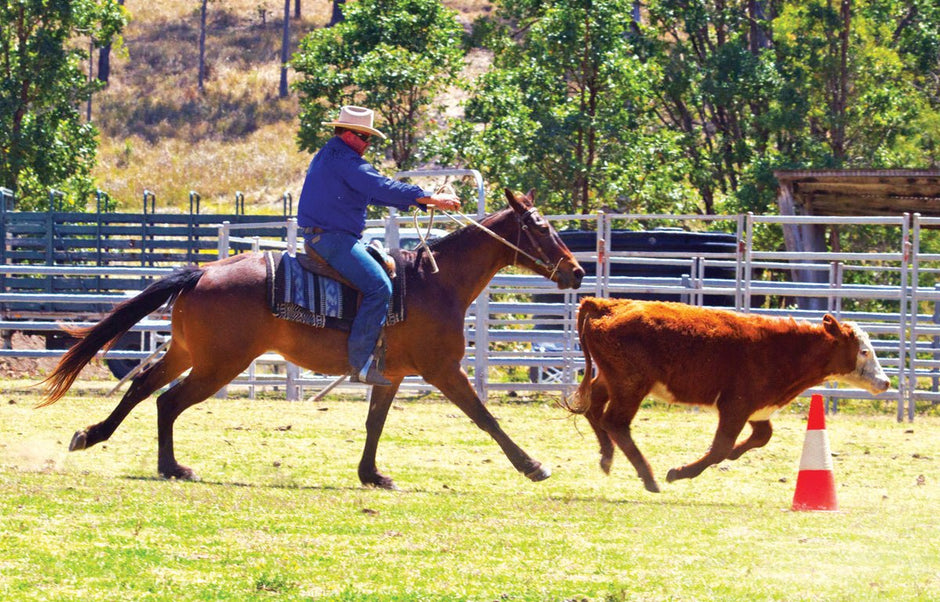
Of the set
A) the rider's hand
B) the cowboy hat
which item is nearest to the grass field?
the rider's hand

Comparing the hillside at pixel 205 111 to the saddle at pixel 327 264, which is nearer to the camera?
the saddle at pixel 327 264

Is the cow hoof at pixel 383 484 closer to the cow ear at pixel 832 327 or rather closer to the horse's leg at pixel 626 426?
the horse's leg at pixel 626 426

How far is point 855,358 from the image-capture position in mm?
9398

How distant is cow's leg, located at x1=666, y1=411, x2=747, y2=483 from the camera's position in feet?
28.9

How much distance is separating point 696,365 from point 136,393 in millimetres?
3736

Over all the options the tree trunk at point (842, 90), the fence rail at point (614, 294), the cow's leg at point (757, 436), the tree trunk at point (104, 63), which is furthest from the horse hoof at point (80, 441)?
the tree trunk at point (104, 63)

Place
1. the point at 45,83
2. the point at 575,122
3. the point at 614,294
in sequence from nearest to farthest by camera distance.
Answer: the point at 614,294, the point at 575,122, the point at 45,83

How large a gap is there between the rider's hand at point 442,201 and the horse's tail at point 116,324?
1.60m

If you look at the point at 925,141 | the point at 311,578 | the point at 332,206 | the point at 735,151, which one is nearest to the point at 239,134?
the point at 735,151

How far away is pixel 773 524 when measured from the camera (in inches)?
300

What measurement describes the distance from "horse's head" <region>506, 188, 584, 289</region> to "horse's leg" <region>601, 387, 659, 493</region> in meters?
0.94

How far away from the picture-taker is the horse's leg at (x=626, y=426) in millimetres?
8844

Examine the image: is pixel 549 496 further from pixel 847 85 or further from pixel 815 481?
pixel 847 85

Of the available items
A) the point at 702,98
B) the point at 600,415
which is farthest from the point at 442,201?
the point at 702,98
